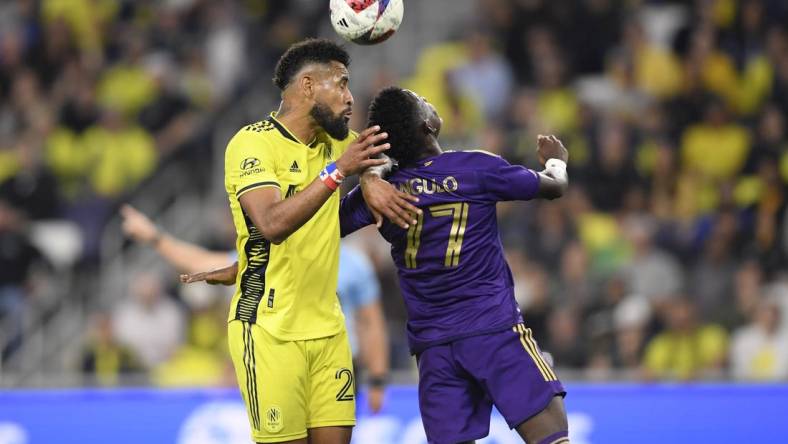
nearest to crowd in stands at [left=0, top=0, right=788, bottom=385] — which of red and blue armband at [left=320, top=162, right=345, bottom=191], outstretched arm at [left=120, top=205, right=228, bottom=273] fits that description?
outstretched arm at [left=120, top=205, right=228, bottom=273]

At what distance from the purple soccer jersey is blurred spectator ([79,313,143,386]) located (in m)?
5.55

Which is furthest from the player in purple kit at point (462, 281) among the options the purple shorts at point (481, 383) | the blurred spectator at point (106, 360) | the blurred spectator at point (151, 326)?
the blurred spectator at point (151, 326)

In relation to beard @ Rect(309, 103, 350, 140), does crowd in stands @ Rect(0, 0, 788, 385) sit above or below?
above

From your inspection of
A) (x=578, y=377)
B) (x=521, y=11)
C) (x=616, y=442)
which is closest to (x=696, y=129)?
(x=521, y=11)

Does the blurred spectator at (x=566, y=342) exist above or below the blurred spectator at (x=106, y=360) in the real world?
below

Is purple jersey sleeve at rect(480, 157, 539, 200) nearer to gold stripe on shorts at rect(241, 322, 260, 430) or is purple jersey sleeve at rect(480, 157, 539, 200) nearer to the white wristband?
the white wristband

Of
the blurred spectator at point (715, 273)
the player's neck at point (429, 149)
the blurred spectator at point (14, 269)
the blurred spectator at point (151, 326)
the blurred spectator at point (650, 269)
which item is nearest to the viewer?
the player's neck at point (429, 149)

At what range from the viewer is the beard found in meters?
5.55

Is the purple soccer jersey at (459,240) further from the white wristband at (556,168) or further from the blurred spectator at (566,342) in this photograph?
the blurred spectator at (566,342)

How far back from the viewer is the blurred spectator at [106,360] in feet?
35.2

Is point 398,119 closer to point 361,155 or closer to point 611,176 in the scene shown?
point 361,155

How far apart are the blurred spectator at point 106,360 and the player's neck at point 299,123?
5.53 metres

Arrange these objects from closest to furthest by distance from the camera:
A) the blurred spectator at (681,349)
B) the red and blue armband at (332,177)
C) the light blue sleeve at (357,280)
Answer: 1. the red and blue armband at (332,177)
2. the light blue sleeve at (357,280)
3. the blurred spectator at (681,349)

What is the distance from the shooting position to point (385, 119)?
560cm
